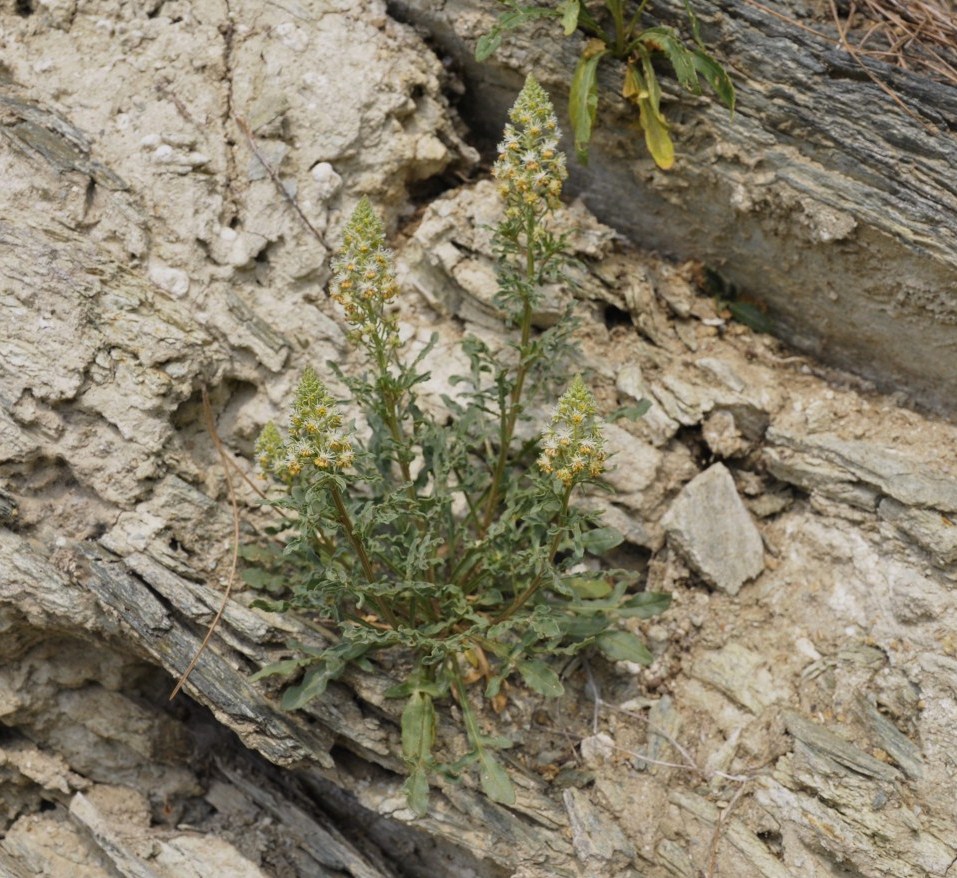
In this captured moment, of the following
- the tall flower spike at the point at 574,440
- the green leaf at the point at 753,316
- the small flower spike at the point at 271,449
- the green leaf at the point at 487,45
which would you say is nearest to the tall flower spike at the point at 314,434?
the small flower spike at the point at 271,449

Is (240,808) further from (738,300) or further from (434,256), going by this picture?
(738,300)

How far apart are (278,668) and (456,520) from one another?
1227 mm

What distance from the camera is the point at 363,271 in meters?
4.01

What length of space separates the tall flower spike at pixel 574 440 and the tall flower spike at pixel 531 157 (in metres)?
0.96

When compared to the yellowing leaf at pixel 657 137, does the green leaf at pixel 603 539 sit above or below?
below

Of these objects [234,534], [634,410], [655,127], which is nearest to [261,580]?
[234,534]

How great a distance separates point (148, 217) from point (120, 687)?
2517 millimetres

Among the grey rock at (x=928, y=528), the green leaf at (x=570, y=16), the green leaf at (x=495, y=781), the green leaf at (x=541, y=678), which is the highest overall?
the green leaf at (x=570, y=16)

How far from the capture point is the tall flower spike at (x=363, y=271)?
3.99 m

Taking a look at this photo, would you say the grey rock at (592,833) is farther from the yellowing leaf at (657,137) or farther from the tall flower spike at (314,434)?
the yellowing leaf at (657,137)

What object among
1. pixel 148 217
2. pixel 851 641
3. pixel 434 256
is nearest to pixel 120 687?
pixel 148 217

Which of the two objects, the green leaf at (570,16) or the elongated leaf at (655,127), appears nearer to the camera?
the green leaf at (570,16)

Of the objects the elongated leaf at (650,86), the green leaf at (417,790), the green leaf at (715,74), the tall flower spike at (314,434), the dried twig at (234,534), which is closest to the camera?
the tall flower spike at (314,434)

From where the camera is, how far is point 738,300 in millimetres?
5777
